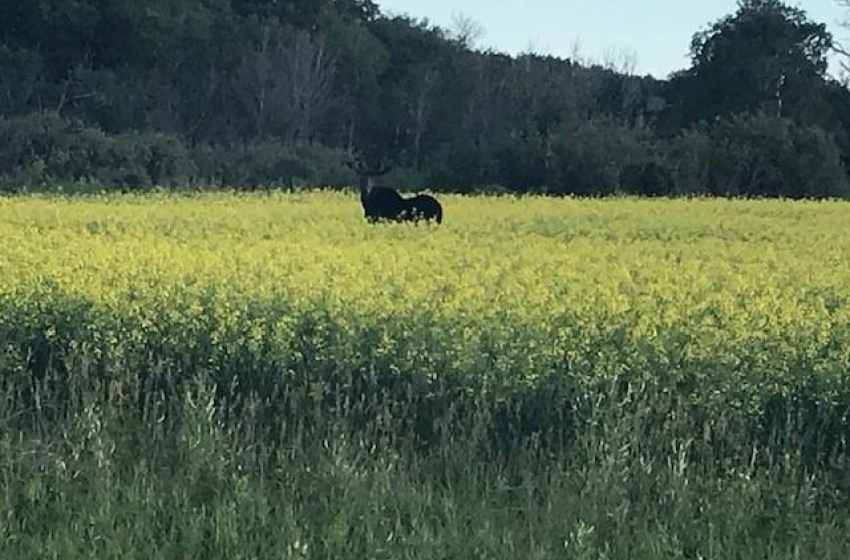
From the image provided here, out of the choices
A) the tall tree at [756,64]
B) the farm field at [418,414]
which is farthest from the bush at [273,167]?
the farm field at [418,414]

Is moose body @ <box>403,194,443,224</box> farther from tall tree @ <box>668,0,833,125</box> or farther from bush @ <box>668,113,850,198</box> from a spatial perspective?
tall tree @ <box>668,0,833,125</box>

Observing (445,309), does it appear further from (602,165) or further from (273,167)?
(273,167)

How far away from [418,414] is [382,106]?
33989 millimetres

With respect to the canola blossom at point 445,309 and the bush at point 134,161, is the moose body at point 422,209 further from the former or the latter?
the bush at point 134,161

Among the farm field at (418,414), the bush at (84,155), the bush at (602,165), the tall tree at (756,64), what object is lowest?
the bush at (84,155)

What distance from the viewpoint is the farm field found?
504cm

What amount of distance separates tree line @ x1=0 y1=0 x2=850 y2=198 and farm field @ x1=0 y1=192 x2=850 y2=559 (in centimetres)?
1760

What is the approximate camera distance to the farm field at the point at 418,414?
5.04m

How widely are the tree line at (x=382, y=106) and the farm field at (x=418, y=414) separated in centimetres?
1760

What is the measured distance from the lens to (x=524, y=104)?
38250mm

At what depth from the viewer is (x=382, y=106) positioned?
3953 centimetres

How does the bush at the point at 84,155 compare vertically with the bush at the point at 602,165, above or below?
below

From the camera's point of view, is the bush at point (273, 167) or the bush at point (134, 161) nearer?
the bush at point (134, 161)

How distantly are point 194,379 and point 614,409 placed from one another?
203 cm
